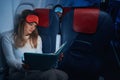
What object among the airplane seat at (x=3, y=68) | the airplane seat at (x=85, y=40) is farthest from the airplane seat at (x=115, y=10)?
the airplane seat at (x=3, y=68)

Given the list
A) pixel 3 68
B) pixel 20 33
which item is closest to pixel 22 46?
pixel 20 33

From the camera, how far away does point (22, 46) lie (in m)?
2.16

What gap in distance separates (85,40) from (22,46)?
705 mm

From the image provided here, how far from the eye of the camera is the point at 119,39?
4363mm

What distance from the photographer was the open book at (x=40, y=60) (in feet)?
5.82

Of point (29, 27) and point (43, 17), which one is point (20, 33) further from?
point (43, 17)

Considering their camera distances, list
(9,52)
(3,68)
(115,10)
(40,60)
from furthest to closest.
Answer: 1. (115,10)
2. (3,68)
3. (9,52)
4. (40,60)

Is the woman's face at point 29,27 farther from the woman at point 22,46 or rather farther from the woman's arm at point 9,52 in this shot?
the woman's arm at point 9,52

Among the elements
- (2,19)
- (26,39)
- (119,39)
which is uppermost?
(2,19)

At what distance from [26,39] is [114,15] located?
263 cm

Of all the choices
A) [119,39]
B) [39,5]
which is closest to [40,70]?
[39,5]

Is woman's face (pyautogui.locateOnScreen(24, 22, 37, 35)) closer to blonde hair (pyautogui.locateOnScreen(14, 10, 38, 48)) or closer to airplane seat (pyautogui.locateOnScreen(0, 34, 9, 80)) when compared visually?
blonde hair (pyautogui.locateOnScreen(14, 10, 38, 48))

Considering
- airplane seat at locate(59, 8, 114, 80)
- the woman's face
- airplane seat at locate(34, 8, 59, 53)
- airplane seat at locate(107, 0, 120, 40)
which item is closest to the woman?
the woman's face

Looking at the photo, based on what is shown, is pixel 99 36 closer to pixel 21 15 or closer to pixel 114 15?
pixel 21 15
